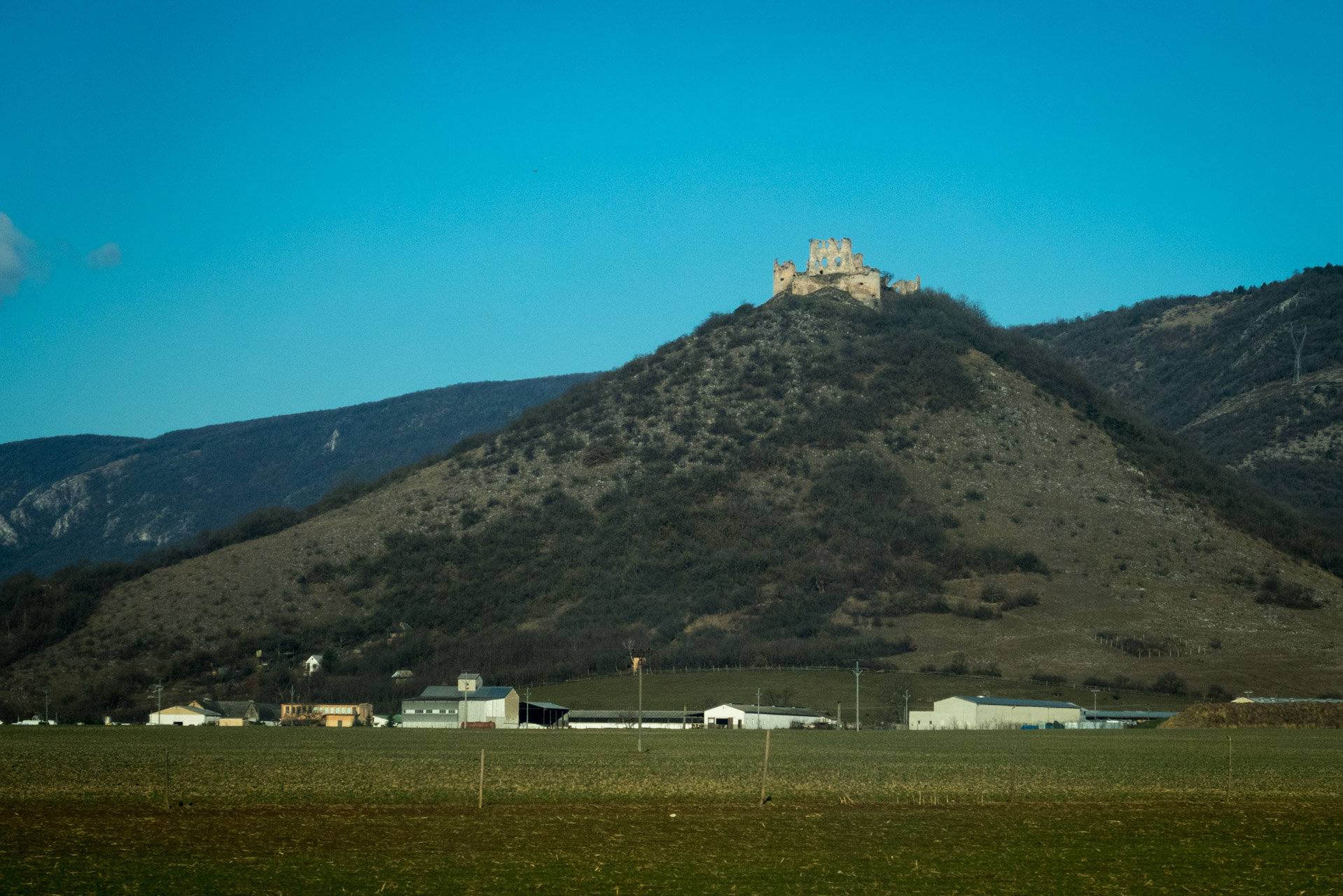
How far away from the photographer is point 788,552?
12925cm

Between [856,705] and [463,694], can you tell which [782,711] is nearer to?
[856,705]

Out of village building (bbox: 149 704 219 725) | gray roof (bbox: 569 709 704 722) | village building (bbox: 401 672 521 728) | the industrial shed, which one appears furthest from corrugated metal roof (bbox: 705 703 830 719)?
village building (bbox: 149 704 219 725)

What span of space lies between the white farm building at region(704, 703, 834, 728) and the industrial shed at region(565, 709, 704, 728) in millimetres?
2115

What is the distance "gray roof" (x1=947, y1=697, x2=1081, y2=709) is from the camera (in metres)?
88.2

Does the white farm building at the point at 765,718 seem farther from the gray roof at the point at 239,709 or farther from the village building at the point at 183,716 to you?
the village building at the point at 183,716

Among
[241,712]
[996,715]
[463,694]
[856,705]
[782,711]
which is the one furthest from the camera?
[241,712]

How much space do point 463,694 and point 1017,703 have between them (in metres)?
40.3

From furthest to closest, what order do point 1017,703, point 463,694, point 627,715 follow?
point 463,694, point 627,715, point 1017,703

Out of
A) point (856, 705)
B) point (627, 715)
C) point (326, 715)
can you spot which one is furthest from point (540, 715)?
point (856, 705)

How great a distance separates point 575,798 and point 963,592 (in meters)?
89.6

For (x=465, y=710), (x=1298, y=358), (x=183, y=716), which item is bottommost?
(x=183, y=716)

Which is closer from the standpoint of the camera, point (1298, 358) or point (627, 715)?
point (627, 715)

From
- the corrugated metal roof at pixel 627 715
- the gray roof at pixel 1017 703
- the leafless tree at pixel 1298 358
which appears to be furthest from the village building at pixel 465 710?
the leafless tree at pixel 1298 358

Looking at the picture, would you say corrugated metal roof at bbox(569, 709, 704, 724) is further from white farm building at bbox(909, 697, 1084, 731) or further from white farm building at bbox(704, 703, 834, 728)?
white farm building at bbox(909, 697, 1084, 731)
